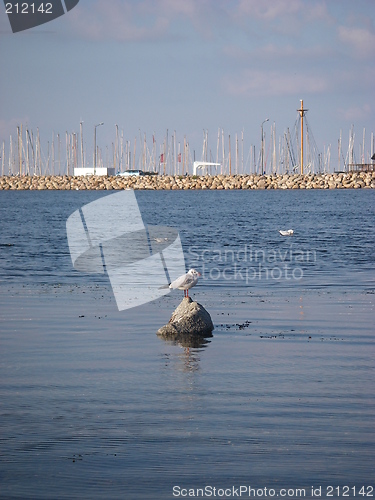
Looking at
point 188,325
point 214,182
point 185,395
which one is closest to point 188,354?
point 188,325

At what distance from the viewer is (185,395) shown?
11.2 meters

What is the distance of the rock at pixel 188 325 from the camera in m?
15.2

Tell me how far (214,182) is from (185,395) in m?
153

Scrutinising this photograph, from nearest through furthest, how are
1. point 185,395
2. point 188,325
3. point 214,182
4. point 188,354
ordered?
point 185,395, point 188,354, point 188,325, point 214,182

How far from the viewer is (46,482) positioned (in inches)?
329

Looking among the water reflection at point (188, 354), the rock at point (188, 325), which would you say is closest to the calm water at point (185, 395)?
the water reflection at point (188, 354)

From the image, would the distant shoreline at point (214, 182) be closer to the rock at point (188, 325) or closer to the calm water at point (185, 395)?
the calm water at point (185, 395)

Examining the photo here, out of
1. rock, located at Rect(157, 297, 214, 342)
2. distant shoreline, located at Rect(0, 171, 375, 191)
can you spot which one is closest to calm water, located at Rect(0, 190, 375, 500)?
rock, located at Rect(157, 297, 214, 342)

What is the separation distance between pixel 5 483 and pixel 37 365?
4753mm

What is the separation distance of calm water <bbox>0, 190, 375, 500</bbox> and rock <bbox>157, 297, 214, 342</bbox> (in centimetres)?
35

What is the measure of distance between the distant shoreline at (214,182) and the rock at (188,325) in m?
137

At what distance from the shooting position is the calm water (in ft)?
28.0

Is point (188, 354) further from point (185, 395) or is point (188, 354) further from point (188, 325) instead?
point (185, 395)

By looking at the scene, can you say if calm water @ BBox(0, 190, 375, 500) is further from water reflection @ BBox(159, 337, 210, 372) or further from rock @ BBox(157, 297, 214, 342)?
rock @ BBox(157, 297, 214, 342)
